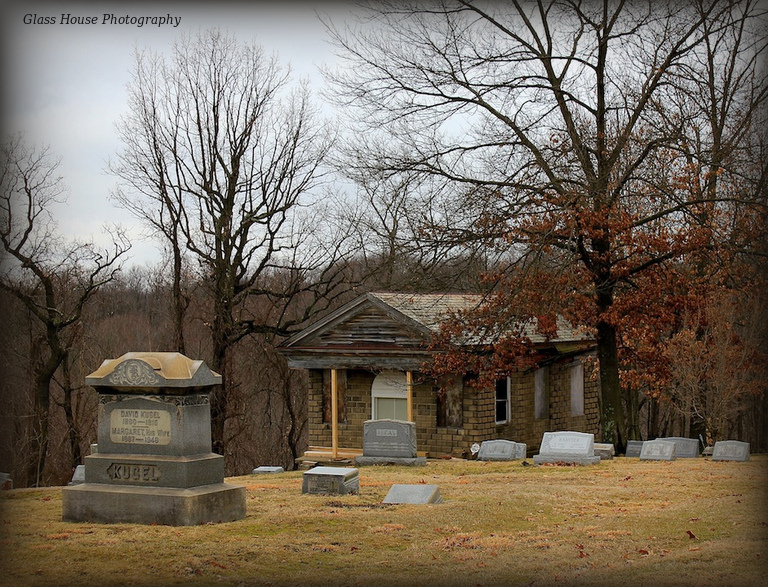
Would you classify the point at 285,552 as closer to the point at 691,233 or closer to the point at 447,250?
the point at 447,250

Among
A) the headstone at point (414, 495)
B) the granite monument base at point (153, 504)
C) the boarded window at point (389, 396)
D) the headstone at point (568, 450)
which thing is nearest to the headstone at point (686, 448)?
the headstone at point (568, 450)

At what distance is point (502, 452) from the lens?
21312 mm

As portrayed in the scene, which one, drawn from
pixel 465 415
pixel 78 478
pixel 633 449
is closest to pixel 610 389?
pixel 633 449

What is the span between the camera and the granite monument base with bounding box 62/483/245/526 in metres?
11.0

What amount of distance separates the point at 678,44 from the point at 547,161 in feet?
12.2

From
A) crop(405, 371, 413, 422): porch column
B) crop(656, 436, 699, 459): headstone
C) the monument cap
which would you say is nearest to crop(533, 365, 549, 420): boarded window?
crop(405, 371, 413, 422): porch column

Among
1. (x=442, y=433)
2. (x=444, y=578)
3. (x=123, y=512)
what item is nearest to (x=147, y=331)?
(x=442, y=433)

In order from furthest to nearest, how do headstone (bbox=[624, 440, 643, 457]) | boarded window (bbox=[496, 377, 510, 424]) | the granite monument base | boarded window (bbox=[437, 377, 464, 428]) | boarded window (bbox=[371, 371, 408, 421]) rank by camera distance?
boarded window (bbox=[496, 377, 510, 424]) < boarded window (bbox=[371, 371, 408, 421]) < boarded window (bbox=[437, 377, 464, 428]) < headstone (bbox=[624, 440, 643, 457]) < the granite monument base

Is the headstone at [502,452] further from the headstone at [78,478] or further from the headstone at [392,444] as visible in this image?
the headstone at [78,478]

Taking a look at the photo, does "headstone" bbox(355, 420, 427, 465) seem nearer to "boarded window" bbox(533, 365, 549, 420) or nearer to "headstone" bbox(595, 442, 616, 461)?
"headstone" bbox(595, 442, 616, 461)

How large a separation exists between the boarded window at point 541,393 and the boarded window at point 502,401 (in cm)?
142

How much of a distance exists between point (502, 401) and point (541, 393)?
82.4 inches

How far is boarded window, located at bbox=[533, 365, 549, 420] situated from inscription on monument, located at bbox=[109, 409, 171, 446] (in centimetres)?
1852

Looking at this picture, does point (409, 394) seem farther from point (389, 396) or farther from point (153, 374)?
point (153, 374)
